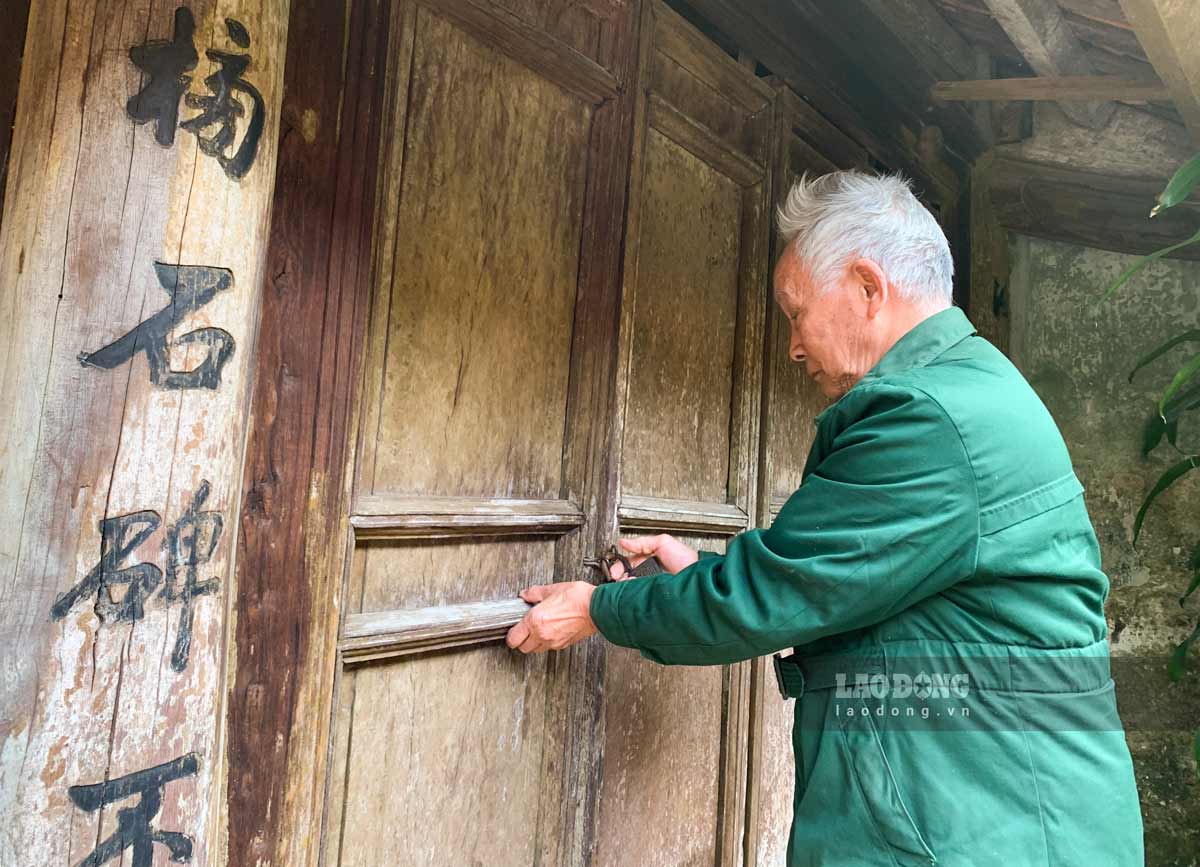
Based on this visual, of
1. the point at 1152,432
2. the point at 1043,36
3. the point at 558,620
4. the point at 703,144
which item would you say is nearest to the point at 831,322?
the point at 558,620

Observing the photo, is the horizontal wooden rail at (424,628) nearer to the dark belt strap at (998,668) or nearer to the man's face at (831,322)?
the dark belt strap at (998,668)

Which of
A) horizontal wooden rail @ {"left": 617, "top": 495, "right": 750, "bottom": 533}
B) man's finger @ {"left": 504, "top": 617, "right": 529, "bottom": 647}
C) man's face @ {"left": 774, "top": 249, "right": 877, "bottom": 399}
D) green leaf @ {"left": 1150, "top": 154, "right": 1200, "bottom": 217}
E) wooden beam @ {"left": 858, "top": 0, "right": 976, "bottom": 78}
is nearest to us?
man's face @ {"left": 774, "top": 249, "right": 877, "bottom": 399}

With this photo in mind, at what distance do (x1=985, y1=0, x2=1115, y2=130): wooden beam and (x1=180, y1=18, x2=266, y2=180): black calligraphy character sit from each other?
1.91 m

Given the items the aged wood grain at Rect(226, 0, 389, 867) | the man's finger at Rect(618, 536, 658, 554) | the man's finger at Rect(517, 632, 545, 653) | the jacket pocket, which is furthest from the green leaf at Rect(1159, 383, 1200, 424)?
the aged wood grain at Rect(226, 0, 389, 867)

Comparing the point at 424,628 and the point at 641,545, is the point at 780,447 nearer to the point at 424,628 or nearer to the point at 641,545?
the point at 641,545

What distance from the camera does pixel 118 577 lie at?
84cm

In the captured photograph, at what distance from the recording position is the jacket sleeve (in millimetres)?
1077

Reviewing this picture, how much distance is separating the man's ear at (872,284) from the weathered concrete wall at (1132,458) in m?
2.34

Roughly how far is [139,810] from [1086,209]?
3448 millimetres

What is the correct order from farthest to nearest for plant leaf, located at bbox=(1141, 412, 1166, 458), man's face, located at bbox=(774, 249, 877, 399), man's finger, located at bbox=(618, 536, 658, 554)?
plant leaf, located at bbox=(1141, 412, 1166, 458) → man's finger, located at bbox=(618, 536, 658, 554) → man's face, located at bbox=(774, 249, 877, 399)

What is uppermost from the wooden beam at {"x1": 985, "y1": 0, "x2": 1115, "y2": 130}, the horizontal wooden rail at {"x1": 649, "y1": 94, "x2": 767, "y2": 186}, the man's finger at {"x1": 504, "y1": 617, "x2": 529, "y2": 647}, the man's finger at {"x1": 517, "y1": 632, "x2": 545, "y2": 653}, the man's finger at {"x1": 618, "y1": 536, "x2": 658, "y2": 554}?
the wooden beam at {"x1": 985, "y1": 0, "x2": 1115, "y2": 130}

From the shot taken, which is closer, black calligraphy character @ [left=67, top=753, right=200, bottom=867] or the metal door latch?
black calligraphy character @ [left=67, top=753, right=200, bottom=867]

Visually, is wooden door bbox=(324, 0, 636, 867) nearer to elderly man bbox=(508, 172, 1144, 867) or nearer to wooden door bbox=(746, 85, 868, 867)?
elderly man bbox=(508, 172, 1144, 867)

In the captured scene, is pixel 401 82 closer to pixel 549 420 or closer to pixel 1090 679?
pixel 549 420
